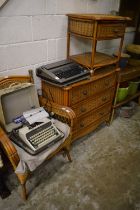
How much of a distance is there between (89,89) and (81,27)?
1.95 feet

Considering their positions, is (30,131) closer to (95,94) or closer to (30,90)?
(30,90)

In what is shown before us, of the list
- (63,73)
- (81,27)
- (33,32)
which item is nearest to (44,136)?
(63,73)

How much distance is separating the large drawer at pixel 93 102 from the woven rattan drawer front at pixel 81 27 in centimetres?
65

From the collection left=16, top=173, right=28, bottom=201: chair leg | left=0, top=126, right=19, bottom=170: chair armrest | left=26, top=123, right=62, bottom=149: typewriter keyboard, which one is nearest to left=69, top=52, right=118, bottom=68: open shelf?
left=26, top=123, right=62, bottom=149: typewriter keyboard

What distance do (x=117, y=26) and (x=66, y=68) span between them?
25.3 inches

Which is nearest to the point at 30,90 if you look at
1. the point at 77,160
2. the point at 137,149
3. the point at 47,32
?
the point at 47,32

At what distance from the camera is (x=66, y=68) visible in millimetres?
1815

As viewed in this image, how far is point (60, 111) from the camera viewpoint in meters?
1.69

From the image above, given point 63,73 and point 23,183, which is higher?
point 63,73

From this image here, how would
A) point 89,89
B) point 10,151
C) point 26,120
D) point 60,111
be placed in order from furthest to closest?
point 89,89
point 60,111
point 26,120
point 10,151

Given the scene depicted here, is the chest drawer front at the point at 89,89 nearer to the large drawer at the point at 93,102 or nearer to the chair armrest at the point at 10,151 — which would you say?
the large drawer at the point at 93,102

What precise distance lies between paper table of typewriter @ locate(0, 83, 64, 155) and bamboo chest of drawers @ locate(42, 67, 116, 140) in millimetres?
214

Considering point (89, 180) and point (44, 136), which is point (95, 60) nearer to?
point (44, 136)

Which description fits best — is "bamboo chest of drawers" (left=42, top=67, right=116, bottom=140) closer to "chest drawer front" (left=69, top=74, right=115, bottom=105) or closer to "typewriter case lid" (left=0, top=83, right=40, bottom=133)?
"chest drawer front" (left=69, top=74, right=115, bottom=105)
